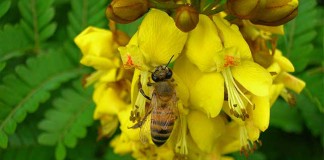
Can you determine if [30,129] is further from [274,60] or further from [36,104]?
[274,60]

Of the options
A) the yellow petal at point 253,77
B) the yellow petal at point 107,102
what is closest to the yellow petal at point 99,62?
the yellow petal at point 107,102

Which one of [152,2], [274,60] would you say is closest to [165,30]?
[152,2]

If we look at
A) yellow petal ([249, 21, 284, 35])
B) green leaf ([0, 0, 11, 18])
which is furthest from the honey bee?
green leaf ([0, 0, 11, 18])

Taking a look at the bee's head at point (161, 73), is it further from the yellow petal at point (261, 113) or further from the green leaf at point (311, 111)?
the green leaf at point (311, 111)

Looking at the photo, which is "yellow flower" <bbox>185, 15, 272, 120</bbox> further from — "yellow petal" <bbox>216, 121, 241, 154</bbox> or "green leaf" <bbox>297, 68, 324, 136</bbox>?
"green leaf" <bbox>297, 68, 324, 136</bbox>

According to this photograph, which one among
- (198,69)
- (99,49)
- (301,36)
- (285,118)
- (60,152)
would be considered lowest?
(285,118)

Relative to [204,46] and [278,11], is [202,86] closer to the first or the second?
[204,46]

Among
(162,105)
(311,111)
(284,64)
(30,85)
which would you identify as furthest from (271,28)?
(30,85)
